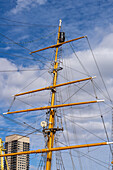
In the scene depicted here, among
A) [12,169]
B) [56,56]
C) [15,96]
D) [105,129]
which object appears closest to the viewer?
[105,129]

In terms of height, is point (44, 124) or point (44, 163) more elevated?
point (44, 124)

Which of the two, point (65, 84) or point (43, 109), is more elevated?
point (65, 84)

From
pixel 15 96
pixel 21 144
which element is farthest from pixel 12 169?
pixel 15 96

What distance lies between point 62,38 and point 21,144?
5926 inches

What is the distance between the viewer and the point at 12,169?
565 ft

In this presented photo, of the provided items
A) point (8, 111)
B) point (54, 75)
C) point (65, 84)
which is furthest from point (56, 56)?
point (8, 111)

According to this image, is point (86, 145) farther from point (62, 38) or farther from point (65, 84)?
point (62, 38)

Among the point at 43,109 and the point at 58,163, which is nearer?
the point at 58,163

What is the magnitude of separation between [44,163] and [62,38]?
20.8 meters

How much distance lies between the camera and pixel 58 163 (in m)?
29.4

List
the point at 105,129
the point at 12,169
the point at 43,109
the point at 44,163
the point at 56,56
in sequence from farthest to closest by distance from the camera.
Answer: the point at 12,169 < the point at 56,56 < the point at 43,109 < the point at 44,163 < the point at 105,129

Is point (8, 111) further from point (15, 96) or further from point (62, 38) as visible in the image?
point (62, 38)

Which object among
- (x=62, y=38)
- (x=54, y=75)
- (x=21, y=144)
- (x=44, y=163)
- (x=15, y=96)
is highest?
(x=21, y=144)

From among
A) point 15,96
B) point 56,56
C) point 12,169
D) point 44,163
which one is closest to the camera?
point 44,163
